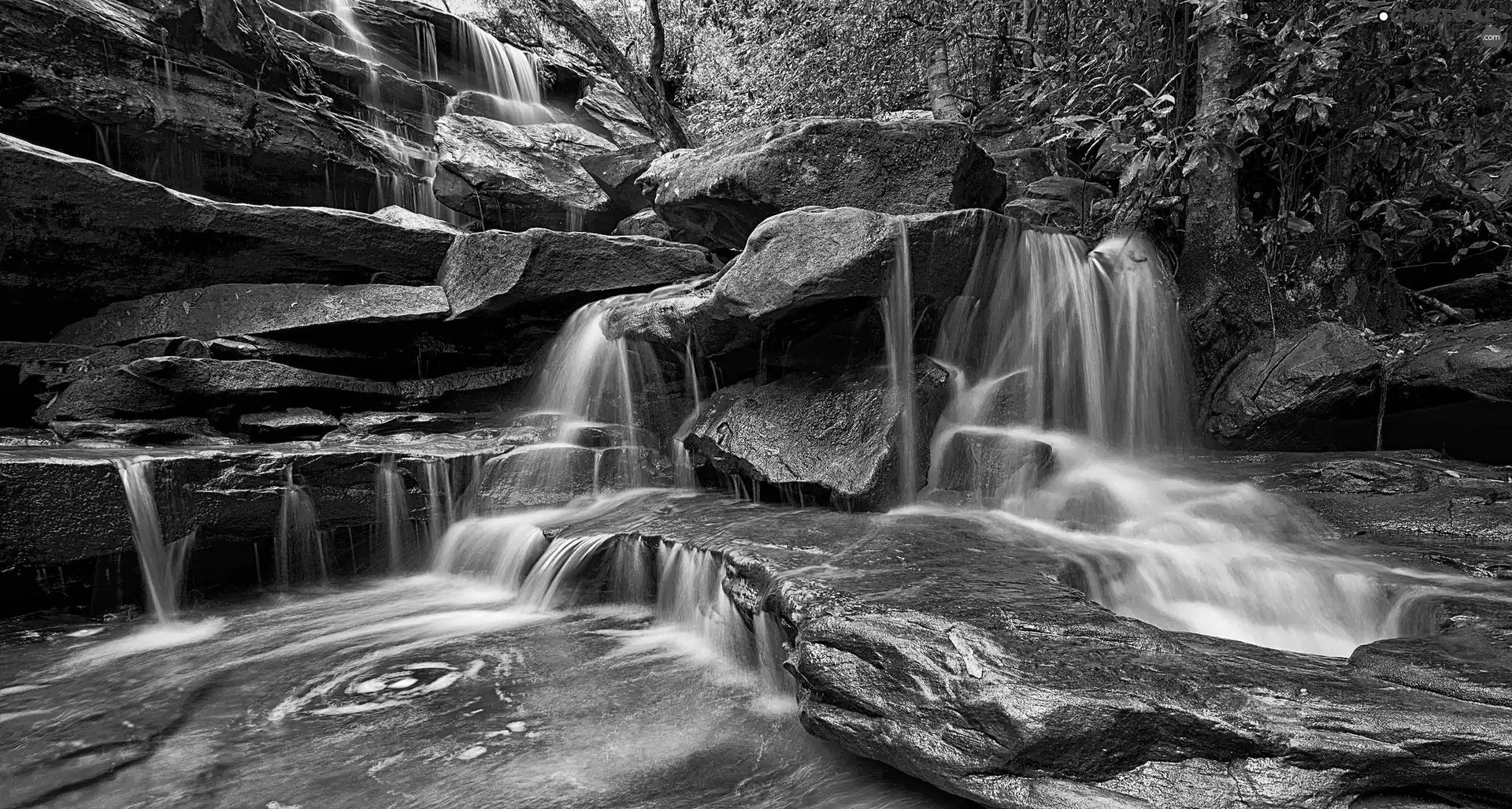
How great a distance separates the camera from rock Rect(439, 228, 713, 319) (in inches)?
288

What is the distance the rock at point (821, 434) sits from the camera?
513cm

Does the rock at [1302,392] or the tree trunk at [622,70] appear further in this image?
the tree trunk at [622,70]

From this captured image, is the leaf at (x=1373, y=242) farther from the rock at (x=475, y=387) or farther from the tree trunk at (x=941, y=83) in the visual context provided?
the rock at (x=475, y=387)

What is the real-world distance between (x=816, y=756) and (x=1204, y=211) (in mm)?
6574

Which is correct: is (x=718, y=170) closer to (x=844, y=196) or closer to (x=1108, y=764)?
(x=844, y=196)

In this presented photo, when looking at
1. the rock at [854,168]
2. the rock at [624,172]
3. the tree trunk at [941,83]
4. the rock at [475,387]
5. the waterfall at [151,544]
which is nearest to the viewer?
the waterfall at [151,544]

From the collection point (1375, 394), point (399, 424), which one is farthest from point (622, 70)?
point (1375, 394)

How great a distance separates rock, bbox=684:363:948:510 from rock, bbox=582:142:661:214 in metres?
5.74

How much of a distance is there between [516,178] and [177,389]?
17.3 feet

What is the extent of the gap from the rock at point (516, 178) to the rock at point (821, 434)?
577 cm

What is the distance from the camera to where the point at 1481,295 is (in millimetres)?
7414

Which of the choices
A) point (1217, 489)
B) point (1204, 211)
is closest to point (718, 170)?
point (1204, 211)

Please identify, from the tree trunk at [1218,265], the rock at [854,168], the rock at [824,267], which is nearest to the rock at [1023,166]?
the rock at [854,168]

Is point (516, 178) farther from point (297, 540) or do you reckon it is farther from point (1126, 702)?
point (1126, 702)
